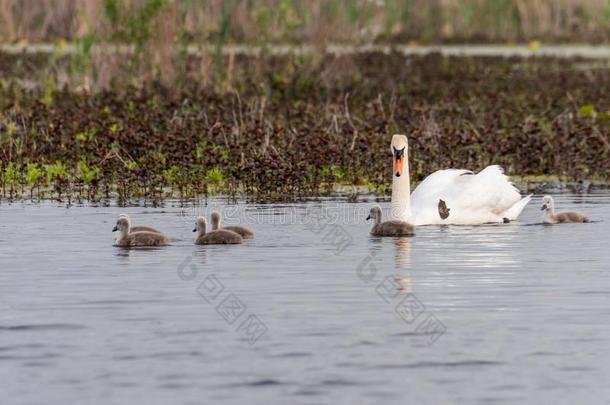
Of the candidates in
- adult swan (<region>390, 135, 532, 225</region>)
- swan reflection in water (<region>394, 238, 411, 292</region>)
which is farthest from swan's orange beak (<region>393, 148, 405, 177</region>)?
swan reflection in water (<region>394, 238, 411, 292</region>)

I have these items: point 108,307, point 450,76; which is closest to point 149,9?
point 450,76

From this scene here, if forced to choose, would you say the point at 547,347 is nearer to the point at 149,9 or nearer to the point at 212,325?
the point at 212,325

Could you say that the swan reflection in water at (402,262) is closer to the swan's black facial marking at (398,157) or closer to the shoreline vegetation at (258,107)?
the swan's black facial marking at (398,157)

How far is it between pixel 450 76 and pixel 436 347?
24730mm

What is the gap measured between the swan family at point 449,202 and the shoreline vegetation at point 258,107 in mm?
2321

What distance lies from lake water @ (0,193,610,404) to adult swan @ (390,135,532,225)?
0.23 meters

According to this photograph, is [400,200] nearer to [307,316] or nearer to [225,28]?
[307,316]

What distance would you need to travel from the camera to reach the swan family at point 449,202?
16.3 m

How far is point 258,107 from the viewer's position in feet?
84.2

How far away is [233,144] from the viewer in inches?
830

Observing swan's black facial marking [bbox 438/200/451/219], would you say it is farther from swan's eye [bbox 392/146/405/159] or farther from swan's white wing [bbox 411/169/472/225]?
swan's eye [bbox 392/146/405/159]

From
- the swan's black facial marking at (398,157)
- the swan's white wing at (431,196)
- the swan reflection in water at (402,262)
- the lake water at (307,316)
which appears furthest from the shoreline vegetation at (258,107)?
the swan reflection in water at (402,262)

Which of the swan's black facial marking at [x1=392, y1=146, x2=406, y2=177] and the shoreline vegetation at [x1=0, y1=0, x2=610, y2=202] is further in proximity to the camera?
the shoreline vegetation at [x1=0, y1=0, x2=610, y2=202]

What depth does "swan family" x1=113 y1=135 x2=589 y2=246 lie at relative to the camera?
16.3m
